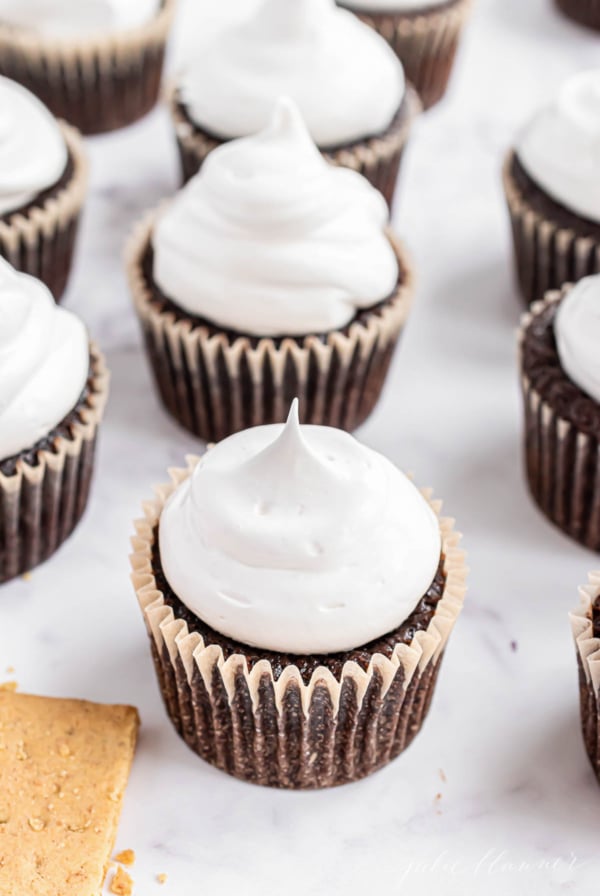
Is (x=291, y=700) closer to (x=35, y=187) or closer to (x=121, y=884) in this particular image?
(x=121, y=884)

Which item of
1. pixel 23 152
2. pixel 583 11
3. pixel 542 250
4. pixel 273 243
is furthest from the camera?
pixel 583 11

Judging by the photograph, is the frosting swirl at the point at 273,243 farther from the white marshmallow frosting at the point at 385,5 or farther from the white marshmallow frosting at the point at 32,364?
the white marshmallow frosting at the point at 385,5

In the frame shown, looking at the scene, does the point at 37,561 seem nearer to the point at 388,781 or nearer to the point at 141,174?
the point at 388,781

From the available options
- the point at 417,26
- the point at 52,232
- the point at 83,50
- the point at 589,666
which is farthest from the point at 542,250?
the point at 83,50

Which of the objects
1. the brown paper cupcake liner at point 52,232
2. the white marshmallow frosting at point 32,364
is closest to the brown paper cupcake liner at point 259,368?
the brown paper cupcake liner at point 52,232

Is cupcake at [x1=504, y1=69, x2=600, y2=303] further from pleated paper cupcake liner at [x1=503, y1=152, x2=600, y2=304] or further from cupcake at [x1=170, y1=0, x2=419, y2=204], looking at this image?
cupcake at [x1=170, y1=0, x2=419, y2=204]

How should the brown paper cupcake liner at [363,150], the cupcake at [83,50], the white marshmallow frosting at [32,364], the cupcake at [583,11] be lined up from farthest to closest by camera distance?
the cupcake at [583,11] → the cupcake at [83,50] → the brown paper cupcake liner at [363,150] → the white marshmallow frosting at [32,364]
